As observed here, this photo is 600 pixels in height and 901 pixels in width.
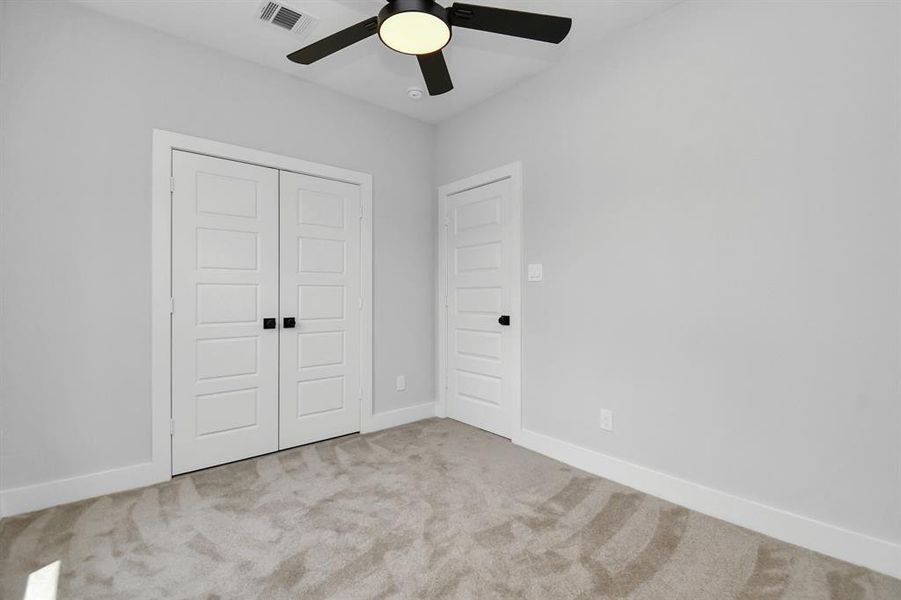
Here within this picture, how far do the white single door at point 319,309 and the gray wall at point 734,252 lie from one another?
157cm

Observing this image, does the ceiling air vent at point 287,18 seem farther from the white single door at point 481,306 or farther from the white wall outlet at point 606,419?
the white wall outlet at point 606,419

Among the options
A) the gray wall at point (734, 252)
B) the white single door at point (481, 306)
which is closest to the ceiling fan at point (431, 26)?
the gray wall at point (734, 252)

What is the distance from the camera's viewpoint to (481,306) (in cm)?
359

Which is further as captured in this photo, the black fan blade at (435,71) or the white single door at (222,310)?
the white single door at (222,310)

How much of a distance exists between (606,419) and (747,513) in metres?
0.84

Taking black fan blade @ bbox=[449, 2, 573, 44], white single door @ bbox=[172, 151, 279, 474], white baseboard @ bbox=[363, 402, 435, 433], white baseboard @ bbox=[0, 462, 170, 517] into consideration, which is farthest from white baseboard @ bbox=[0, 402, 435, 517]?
black fan blade @ bbox=[449, 2, 573, 44]

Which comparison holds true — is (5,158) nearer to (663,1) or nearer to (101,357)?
(101,357)

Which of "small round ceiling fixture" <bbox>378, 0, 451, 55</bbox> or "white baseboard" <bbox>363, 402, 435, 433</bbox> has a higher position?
"small round ceiling fixture" <bbox>378, 0, 451, 55</bbox>

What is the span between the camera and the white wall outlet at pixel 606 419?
269 centimetres

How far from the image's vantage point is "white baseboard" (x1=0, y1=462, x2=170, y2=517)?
86.4 inches

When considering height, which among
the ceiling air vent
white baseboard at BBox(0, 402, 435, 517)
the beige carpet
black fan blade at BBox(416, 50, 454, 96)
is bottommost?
the beige carpet

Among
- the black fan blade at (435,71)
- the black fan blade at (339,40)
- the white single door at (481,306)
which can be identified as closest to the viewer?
the black fan blade at (339,40)

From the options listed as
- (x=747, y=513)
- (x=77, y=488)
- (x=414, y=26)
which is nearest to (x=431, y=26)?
(x=414, y=26)

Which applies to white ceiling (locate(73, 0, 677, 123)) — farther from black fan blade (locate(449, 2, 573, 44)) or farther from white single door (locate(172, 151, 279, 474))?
white single door (locate(172, 151, 279, 474))
